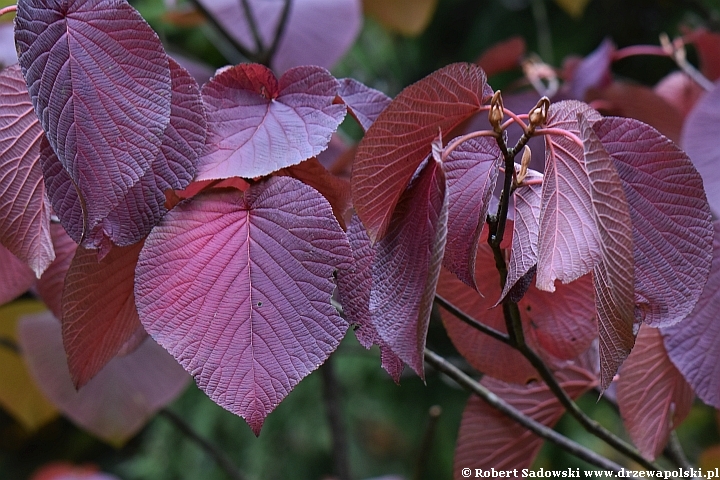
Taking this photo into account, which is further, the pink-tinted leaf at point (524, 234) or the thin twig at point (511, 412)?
the thin twig at point (511, 412)

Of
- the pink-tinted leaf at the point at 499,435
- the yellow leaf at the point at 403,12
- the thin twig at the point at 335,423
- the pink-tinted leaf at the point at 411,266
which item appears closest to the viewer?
the pink-tinted leaf at the point at 411,266

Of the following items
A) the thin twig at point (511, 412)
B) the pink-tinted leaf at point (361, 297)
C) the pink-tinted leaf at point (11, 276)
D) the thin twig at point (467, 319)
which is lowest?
the thin twig at point (511, 412)

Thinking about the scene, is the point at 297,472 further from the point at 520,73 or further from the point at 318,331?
the point at 318,331

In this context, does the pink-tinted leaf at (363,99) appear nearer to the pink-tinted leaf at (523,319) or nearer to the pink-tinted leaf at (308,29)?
the pink-tinted leaf at (523,319)

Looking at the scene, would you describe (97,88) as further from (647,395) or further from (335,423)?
(335,423)

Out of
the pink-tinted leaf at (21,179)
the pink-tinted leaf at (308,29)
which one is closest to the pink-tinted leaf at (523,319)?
the pink-tinted leaf at (21,179)

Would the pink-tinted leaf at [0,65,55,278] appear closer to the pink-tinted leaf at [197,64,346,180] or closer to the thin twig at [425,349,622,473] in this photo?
the pink-tinted leaf at [197,64,346,180]

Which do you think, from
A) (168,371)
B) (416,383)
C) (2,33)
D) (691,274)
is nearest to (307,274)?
(691,274)
